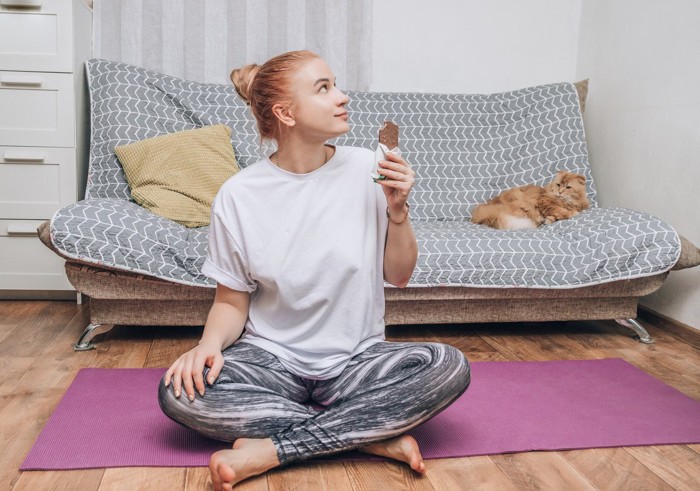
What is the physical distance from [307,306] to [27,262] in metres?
1.79

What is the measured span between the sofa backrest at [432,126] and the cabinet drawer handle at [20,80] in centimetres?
19

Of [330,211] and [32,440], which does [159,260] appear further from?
[330,211]

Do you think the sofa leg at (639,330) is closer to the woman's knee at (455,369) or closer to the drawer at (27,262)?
the woman's knee at (455,369)

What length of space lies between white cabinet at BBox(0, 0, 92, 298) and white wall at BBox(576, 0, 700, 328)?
7.53 feet

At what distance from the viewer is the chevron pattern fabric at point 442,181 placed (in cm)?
207

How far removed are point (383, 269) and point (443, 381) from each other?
0.29 meters

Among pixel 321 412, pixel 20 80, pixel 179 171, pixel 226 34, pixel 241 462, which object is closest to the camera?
pixel 241 462

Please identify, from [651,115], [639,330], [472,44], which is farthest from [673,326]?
[472,44]

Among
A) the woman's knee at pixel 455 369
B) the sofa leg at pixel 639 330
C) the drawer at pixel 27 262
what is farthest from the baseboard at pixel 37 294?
the sofa leg at pixel 639 330

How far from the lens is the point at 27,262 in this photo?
272 cm

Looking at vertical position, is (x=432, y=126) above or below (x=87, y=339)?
above

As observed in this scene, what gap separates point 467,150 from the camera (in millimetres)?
2947

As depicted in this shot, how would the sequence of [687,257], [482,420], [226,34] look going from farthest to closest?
[226,34]
[687,257]
[482,420]

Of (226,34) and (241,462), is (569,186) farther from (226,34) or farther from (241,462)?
(241,462)
